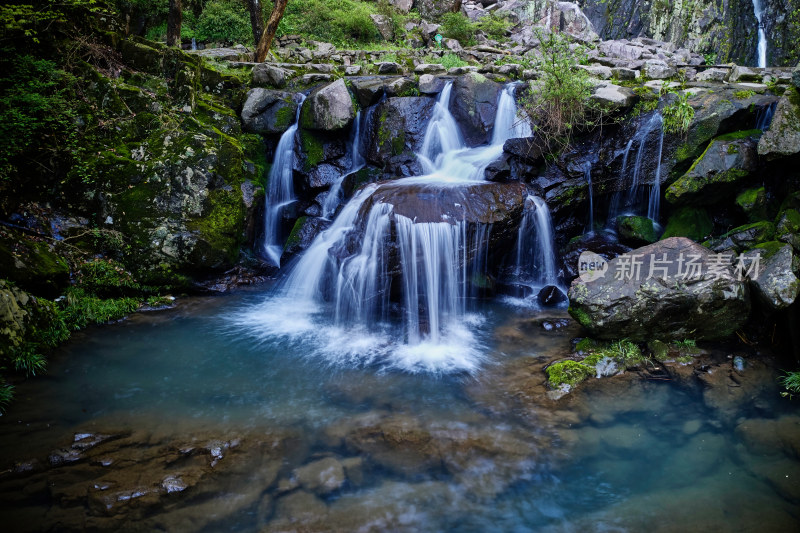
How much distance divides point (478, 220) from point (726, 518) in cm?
507

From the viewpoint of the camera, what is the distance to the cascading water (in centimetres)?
656

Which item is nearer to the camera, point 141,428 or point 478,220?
point 141,428

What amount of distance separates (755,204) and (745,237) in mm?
787

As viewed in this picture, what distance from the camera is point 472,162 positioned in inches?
368

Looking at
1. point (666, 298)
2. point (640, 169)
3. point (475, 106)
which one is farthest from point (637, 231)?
point (475, 106)

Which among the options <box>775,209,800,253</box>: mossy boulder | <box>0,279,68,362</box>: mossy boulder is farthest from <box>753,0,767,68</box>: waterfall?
<box>0,279,68,362</box>: mossy boulder

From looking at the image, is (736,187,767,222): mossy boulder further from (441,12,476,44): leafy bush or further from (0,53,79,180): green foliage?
(441,12,476,44): leafy bush

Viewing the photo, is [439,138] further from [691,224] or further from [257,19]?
[257,19]

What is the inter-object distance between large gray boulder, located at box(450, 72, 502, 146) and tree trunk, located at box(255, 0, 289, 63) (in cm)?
577

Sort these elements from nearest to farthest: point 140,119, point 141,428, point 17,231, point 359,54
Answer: point 141,428 → point 17,231 → point 140,119 → point 359,54

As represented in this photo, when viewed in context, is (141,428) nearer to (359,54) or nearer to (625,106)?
(625,106)

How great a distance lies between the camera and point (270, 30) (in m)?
12.5

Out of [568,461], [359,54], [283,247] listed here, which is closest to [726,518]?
[568,461]

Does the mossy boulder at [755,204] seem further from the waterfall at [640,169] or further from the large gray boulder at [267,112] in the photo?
the large gray boulder at [267,112]
